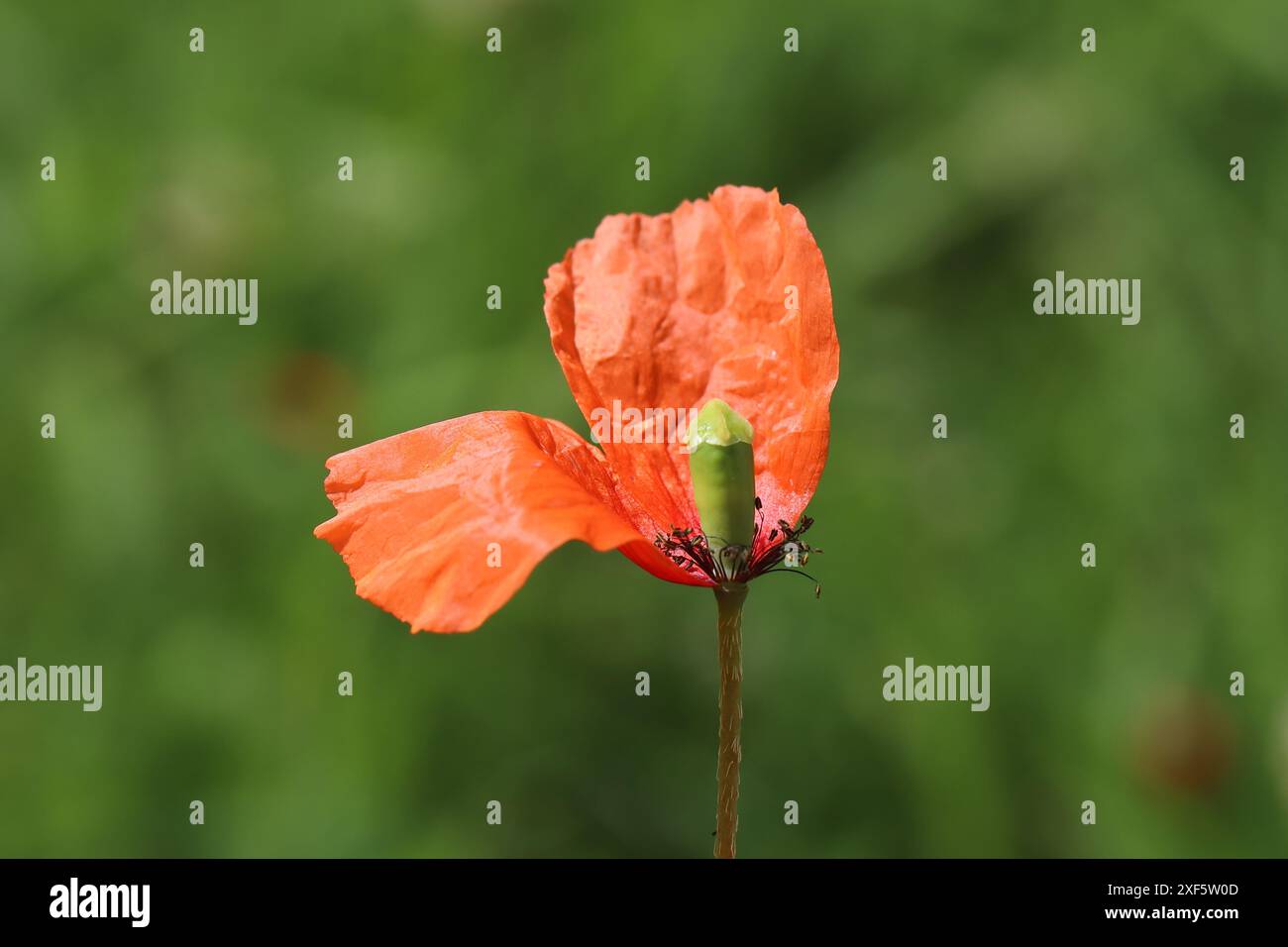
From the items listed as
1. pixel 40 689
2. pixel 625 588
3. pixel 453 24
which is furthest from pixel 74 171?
pixel 625 588

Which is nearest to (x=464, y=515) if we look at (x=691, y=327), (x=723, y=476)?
(x=723, y=476)

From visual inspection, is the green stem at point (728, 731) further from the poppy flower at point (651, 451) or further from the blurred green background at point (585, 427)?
the blurred green background at point (585, 427)

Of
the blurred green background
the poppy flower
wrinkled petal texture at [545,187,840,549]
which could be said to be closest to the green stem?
the poppy flower

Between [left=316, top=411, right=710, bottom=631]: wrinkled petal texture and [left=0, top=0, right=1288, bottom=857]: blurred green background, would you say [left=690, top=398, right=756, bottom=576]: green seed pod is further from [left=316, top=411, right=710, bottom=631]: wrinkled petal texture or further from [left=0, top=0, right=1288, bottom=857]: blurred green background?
[left=0, top=0, right=1288, bottom=857]: blurred green background

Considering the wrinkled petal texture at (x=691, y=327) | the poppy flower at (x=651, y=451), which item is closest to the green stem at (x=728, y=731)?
the poppy flower at (x=651, y=451)

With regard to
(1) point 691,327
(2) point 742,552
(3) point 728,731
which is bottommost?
(3) point 728,731

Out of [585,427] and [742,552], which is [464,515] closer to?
[742,552]
